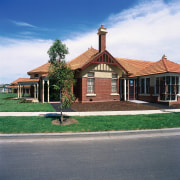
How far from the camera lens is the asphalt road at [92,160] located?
3672 mm

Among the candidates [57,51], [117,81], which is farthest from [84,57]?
[57,51]

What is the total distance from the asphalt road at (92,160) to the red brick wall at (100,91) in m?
12.5

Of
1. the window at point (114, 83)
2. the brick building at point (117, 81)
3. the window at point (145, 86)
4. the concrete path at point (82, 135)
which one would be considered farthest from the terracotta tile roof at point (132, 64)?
the concrete path at point (82, 135)

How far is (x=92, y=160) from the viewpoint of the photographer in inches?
175

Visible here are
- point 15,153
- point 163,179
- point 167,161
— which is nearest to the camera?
point 163,179

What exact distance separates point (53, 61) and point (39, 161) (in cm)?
600

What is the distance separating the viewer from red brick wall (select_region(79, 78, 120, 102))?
1858 cm

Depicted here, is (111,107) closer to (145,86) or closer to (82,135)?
(145,86)

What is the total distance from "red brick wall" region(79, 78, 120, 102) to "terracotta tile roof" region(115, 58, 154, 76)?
4.18 m

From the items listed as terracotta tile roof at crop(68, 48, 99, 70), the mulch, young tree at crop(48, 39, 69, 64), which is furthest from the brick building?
young tree at crop(48, 39, 69, 64)

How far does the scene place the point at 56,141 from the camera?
20.5 ft

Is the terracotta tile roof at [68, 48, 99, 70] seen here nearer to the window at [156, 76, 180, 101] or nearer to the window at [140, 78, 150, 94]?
the window at [140, 78, 150, 94]

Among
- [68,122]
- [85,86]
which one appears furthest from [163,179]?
[85,86]

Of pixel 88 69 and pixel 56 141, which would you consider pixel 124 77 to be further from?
pixel 56 141
